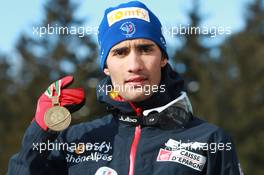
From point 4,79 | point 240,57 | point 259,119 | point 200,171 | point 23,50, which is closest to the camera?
point 200,171

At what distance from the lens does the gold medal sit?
364 centimetres

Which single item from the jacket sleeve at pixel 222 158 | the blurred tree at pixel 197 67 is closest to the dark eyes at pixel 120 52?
the jacket sleeve at pixel 222 158

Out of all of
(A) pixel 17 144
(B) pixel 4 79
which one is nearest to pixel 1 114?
(B) pixel 4 79

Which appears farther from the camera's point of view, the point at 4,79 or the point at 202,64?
the point at 4,79

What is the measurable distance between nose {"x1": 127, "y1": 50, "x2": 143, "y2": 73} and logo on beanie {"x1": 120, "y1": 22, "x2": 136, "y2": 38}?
6.6 inches

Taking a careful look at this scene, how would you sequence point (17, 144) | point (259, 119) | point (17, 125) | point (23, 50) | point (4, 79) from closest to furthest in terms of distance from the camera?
point (17, 144)
point (17, 125)
point (259, 119)
point (4, 79)
point (23, 50)

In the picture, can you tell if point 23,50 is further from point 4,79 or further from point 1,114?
point 1,114

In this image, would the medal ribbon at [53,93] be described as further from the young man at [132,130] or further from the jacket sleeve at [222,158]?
the jacket sleeve at [222,158]

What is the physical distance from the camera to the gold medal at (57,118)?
11.9 ft

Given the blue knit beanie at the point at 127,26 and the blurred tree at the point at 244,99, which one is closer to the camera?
the blue knit beanie at the point at 127,26

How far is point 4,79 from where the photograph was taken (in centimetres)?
3584

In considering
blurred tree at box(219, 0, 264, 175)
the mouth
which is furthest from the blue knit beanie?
blurred tree at box(219, 0, 264, 175)

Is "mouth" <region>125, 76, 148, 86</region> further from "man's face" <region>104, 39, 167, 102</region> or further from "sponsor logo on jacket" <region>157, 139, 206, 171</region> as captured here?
"sponsor logo on jacket" <region>157, 139, 206, 171</region>

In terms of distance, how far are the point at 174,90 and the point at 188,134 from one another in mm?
284
